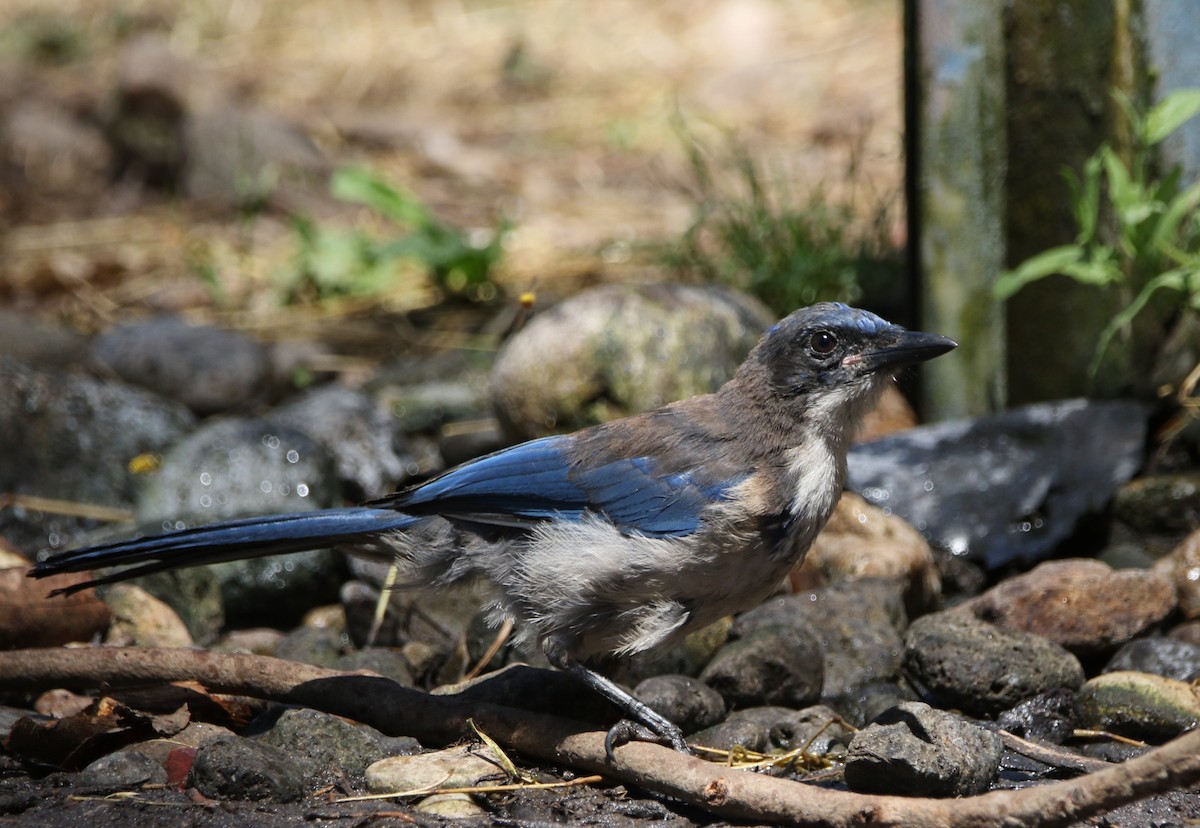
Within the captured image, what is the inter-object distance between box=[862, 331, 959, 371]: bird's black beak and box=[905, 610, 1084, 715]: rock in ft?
2.79

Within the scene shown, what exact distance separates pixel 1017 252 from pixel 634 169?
184 inches

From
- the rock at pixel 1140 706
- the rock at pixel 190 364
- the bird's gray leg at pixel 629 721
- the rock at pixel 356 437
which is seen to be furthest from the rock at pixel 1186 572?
the rock at pixel 190 364

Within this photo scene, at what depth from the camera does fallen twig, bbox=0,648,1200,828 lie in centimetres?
275

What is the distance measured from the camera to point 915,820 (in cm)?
293

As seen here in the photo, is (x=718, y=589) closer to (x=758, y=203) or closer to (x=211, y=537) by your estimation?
(x=211, y=537)

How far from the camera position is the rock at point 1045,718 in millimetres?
3934

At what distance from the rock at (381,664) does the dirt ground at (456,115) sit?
3.69m

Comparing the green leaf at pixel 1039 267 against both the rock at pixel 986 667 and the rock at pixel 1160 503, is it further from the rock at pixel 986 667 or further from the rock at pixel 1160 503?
the rock at pixel 986 667

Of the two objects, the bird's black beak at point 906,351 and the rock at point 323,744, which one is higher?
the bird's black beak at point 906,351

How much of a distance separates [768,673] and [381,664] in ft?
3.94

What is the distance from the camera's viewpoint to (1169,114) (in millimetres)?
5016

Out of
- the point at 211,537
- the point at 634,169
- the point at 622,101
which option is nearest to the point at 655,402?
the point at 211,537

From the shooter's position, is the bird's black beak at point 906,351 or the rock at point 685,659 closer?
the bird's black beak at point 906,351

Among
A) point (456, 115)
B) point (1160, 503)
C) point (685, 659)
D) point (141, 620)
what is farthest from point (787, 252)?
point (456, 115)
